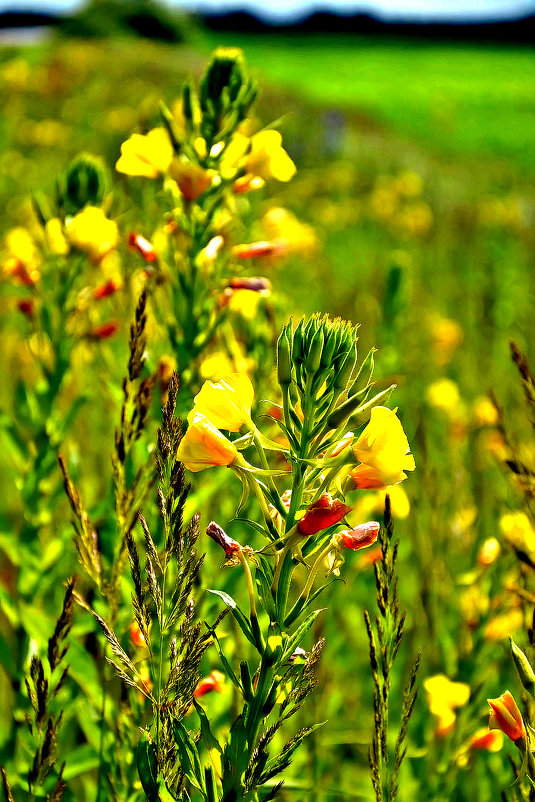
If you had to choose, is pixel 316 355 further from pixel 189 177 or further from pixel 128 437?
pixel 189 177

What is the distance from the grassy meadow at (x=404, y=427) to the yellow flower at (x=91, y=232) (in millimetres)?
74

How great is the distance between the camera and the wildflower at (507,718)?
2.73 feet

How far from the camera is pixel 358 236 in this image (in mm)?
7121

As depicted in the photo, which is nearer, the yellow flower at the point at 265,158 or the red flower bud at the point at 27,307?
the yellow flower at the point at 265,158

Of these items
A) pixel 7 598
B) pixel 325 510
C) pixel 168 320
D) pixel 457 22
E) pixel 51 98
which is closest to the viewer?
pixel 325 510

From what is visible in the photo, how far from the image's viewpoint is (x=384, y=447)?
769 mm

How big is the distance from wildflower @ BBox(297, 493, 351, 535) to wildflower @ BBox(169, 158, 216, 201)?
2.56ft

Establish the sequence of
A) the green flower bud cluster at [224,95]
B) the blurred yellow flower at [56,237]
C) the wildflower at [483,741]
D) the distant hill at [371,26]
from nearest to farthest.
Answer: the wildflower at [483,741] → the green flower bud cluster at [224,95] → the blurred yellow flower at [56,237] → the distant hill at [371,26]

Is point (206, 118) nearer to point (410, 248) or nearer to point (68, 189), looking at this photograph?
point (68, 189)

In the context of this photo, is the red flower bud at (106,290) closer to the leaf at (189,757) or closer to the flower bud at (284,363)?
the flower bud at (284,363)

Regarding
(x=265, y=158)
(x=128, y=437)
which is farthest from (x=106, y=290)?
(x=128, y=437)

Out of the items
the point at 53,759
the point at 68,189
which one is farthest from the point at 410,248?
the point at 53,759

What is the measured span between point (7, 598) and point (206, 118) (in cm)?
96

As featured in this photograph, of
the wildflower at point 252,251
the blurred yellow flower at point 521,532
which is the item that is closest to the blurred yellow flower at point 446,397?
the blurred yellow flower at point 521,532
